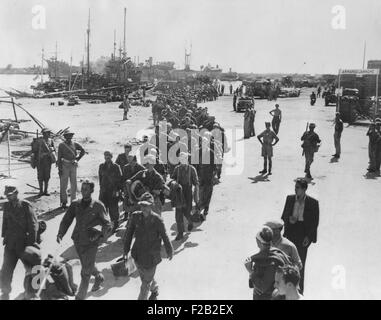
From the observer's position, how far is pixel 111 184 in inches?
318

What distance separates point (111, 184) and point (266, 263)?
174 inches

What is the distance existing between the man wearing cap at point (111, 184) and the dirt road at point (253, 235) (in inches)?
22.7

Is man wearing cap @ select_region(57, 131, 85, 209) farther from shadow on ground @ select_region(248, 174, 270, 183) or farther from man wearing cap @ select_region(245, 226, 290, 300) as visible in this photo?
man wearing cap @ select_region(245, 226, 290, 300)

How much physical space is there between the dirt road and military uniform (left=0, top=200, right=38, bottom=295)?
0.47m

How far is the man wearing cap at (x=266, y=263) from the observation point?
13.9 feet

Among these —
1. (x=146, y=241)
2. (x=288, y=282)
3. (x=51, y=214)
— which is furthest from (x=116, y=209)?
(x=288, y=282)

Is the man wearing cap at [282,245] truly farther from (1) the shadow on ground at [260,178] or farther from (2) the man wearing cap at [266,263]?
(1) the shadow on ground at [260,178]

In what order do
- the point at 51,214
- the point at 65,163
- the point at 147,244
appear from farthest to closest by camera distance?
the point at 65,163, the point at 51,214, the point at 147,244

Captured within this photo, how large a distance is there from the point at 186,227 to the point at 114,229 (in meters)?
1.38

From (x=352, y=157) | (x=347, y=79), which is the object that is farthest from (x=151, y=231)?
(x=347, y=79)

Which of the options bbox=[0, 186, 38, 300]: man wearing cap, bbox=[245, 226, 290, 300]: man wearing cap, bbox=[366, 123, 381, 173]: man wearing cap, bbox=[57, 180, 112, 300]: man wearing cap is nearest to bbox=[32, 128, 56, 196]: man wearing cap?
bbox=[0, 186, 38, 300]: man wearing cap

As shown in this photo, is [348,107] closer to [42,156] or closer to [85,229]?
[42,156]

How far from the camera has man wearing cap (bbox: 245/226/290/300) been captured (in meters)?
4.23

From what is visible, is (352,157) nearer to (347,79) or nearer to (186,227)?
(186,227)
